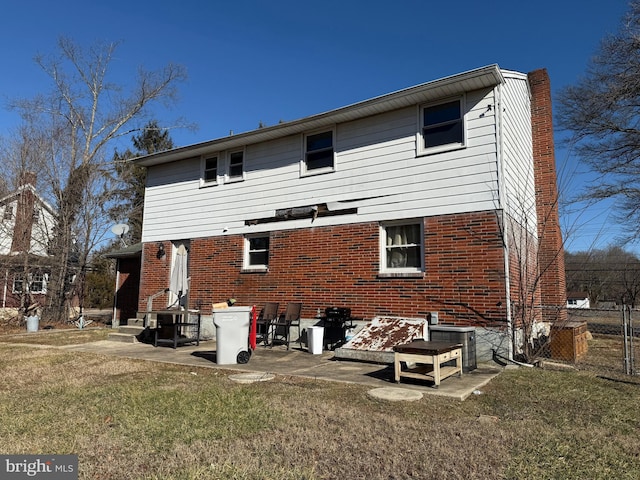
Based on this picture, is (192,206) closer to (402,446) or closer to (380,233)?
(380,233)

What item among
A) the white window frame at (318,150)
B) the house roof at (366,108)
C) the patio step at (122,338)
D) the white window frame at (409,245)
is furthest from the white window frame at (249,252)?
the patio step at (122,338)

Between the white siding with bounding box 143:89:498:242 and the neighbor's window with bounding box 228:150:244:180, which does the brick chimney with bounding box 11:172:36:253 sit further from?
the neighbor's window with bounding box 228:150:244:180

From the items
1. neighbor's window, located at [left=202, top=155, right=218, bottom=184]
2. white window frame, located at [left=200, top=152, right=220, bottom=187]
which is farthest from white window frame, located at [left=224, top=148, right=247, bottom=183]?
neighbor's window, located at [left=202, top=155, right=218, bottom=184]

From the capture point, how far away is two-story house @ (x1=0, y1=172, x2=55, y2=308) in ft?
61.6

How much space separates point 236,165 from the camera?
1350 cm

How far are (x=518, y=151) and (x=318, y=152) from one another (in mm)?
5065

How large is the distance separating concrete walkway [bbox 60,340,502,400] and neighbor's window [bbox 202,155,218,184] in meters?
5.30

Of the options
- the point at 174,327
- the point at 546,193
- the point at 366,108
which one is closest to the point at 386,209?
the point at 366,108

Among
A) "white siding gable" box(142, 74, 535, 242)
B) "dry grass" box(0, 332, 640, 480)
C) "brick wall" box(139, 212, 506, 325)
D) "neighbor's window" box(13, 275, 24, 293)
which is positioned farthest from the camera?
"neighbor's window" box(13, 275, 24, 293)

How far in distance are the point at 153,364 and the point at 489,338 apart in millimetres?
6627

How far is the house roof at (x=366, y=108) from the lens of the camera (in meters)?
9.09

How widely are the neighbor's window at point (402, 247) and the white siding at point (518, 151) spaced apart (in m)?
2.07

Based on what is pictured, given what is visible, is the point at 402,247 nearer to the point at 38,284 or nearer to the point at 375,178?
the point at 375,178

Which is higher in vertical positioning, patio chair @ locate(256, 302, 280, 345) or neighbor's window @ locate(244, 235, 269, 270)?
neighbor's window @ locate(244, 235, 269, 270)
